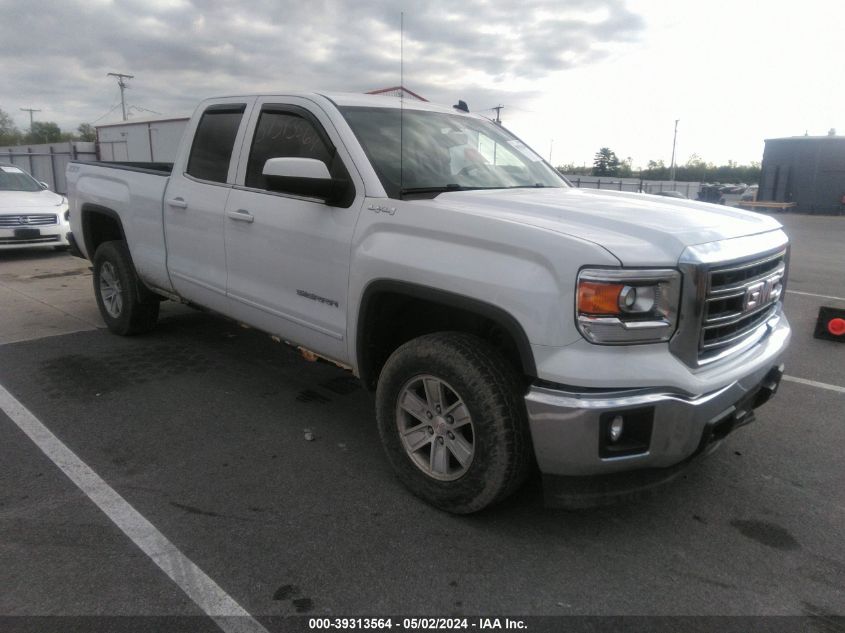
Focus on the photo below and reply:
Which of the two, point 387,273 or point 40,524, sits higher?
point 387,273

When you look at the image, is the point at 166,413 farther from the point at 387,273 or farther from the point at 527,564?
the point at 527,564

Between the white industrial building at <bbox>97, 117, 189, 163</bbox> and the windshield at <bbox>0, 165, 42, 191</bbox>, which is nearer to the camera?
the windshield at <bbox>0, 165, 42, 191</bbox>

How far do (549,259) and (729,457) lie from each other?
2.02 meters

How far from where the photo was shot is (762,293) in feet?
9.75

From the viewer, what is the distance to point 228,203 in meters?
4.07

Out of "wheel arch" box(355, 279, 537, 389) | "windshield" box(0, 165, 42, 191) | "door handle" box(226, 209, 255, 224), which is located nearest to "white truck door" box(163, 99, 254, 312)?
"door handle" box(226, 209, 255, 224)

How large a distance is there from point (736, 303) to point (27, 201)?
38.2 feet

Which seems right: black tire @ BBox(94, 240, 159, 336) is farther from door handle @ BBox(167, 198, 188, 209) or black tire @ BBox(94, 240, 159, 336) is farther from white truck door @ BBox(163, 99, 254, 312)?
door handle @ BBox(167, 198, 188, 209)

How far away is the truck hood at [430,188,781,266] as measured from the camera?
2.46 meters

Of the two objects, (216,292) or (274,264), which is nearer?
(274,264)

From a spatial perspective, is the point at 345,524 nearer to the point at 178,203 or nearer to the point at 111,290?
the point at 178,203

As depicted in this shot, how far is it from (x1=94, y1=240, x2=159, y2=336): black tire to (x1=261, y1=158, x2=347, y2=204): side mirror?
9.52 feet

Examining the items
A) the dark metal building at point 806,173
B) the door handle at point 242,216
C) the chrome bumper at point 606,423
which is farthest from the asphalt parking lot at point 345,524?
the dark metal building at point 806,173

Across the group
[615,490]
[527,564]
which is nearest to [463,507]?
[527,564]
